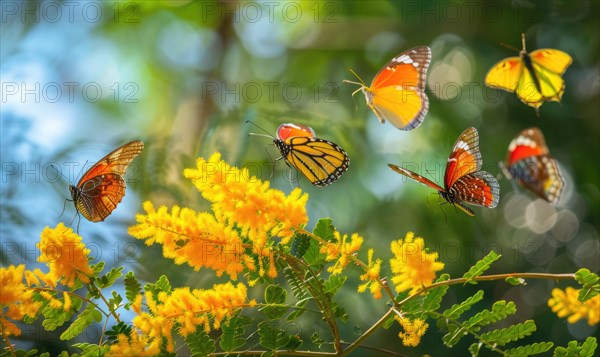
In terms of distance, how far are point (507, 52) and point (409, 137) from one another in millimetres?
700

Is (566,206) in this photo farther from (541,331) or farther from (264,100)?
(264,100)

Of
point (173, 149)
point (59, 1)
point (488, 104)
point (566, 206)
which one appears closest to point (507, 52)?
point (488, 104)

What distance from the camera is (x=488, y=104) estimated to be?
360 centimetres

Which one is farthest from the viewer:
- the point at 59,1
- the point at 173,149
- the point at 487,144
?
the point at 59,1

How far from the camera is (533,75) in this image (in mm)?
1681

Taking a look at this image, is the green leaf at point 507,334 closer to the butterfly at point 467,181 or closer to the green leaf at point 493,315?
the green leaf at point 493,315

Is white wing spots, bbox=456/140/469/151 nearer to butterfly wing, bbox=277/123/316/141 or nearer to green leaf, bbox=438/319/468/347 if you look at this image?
green leaf, bbox=438/319/468/347

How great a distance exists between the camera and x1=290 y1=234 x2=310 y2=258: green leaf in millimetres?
1306

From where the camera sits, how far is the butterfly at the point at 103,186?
5.43 feet

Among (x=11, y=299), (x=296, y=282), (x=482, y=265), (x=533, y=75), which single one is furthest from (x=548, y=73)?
(x=11, y=299)

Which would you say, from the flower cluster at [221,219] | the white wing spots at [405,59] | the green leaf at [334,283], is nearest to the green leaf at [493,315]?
the green leaf at [334,283]

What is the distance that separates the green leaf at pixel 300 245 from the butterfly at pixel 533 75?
60 centimetres

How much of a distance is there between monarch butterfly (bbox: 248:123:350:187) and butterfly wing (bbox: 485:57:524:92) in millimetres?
415

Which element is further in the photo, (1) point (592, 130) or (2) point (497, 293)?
(1) point (592, 130)
